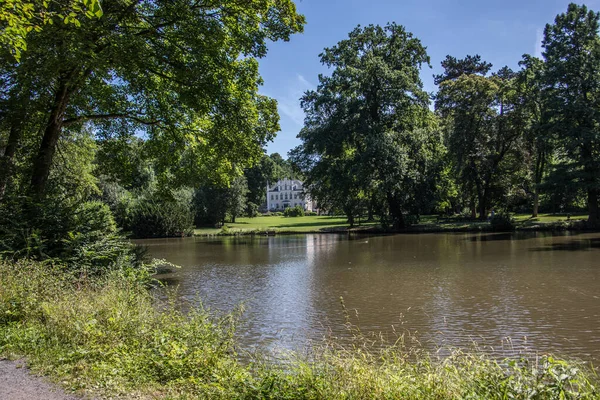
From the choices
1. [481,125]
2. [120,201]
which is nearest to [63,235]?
[120,201]

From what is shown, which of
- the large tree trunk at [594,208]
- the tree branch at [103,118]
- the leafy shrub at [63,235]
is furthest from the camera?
the large tree trunk at [594,208]

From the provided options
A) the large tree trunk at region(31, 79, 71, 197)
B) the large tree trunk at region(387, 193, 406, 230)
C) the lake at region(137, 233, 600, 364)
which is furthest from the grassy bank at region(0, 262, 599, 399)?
the large tree trunk at region(387, 193, 406, 230)

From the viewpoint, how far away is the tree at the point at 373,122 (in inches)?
1438

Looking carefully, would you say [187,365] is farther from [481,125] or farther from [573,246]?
[481,125]

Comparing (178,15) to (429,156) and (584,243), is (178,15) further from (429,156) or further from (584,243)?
(429,156)

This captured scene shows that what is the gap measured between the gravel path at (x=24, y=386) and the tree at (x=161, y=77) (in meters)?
8.25

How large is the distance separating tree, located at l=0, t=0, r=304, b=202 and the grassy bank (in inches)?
265

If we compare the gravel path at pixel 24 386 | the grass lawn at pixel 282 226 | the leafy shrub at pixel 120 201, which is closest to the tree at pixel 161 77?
the gravel path at pixel 24 386

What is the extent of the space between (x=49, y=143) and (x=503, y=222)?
32.2 m

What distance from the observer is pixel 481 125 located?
4103cm

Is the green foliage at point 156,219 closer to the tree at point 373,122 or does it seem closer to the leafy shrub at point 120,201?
the leafy shrub at point 120,201

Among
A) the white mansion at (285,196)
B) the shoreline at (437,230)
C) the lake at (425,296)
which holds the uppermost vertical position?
the white mansion at (285,196)

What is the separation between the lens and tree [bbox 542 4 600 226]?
104 feet

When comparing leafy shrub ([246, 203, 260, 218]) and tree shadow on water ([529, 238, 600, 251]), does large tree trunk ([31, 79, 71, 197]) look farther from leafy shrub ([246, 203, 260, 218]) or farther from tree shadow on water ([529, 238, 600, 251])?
leafy shrub ([246, 203, 260, 218])
